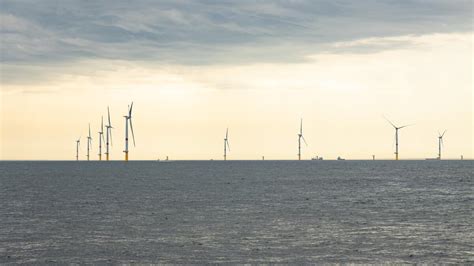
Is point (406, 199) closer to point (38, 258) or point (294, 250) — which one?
point (294, 250)

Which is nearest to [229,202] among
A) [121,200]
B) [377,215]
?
[121,200]

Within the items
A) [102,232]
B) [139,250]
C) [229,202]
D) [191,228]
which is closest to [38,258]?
[139,250]

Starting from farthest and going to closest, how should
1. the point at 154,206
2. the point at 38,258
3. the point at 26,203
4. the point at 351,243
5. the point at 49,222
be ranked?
the point at 26,203, the point at 154,206, the point at 49,222, the point at 351,243, the point at 38,258

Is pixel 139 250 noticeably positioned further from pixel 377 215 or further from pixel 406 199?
pixel 406 199

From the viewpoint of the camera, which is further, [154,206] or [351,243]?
[154,206]

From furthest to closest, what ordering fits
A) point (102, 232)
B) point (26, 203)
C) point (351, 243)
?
point (26, 203), point (102, 232), point (351, 243)

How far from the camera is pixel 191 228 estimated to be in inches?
3098

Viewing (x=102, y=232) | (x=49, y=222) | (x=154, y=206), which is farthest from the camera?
(x=154, y=206)

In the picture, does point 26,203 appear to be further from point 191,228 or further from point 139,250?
point 139,250

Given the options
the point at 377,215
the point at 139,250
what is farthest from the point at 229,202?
the point at 139,250

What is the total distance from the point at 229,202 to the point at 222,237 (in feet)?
158

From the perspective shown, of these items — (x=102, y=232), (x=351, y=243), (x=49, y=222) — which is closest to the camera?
(x=351, y=243)

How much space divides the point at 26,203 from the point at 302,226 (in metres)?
59.1

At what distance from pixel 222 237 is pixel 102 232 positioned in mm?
14910
